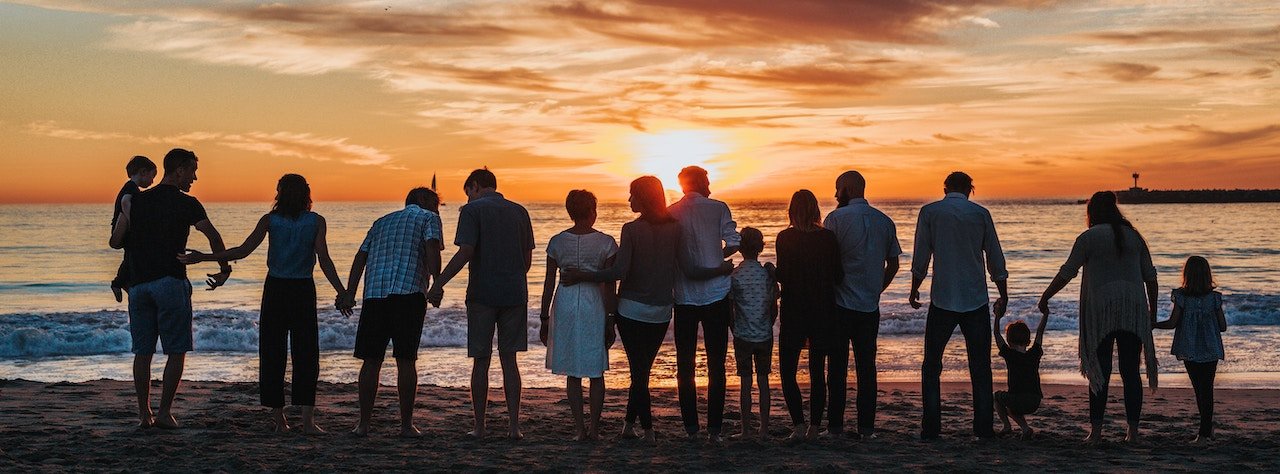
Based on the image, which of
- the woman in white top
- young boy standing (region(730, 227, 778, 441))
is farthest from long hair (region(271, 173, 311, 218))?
the woman in white top

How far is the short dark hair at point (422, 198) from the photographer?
6.72 metres

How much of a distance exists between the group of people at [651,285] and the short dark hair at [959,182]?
11 mm

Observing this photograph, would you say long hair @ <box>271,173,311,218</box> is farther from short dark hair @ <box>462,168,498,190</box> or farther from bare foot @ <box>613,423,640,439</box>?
bare foot @ <box>613,423,640,439</box>

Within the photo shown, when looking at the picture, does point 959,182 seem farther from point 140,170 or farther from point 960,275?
point 140,170

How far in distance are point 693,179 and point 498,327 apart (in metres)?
1.55

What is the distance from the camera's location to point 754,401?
8.95 metres

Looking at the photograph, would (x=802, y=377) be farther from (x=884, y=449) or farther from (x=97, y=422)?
(x=97, y=422)

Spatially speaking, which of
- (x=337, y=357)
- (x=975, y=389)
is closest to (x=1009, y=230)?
(x=337, y=357)

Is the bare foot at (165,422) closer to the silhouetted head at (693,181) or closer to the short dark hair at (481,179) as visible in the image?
the short dark hair at (481,179)

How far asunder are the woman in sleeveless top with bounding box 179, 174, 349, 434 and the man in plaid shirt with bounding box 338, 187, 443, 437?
22 cm

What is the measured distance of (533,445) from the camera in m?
6.52

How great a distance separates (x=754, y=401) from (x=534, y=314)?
11450 millimetres

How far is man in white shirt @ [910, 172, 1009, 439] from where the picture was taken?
21.2ft

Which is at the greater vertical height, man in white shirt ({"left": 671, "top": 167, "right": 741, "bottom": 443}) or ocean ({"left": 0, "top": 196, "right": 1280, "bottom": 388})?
man in white shirt ({"left": 671, "top": 167, "right": 741, "bottom": 443})
